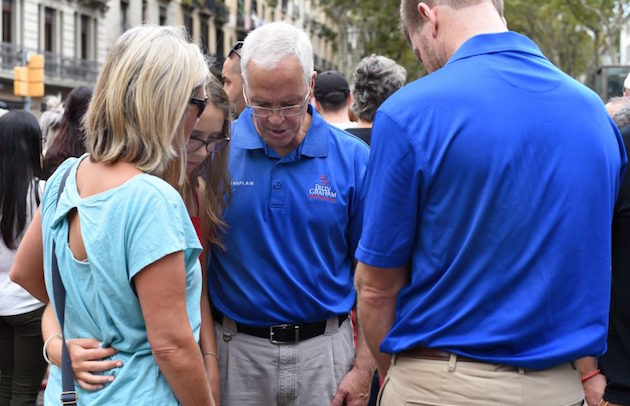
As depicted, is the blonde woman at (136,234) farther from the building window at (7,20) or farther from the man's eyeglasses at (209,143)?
the building window at (7,20)

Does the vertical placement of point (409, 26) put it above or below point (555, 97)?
above

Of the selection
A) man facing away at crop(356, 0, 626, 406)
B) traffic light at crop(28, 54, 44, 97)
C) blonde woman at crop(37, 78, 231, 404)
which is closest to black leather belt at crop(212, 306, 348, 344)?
blonde woman at crop(37, 78, 231, 404)

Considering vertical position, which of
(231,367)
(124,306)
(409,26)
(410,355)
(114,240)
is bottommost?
(231,367)

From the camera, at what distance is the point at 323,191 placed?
10.7 feet

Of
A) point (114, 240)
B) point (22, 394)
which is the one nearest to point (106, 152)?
point (114, 240)

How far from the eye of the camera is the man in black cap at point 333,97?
19.8 feet

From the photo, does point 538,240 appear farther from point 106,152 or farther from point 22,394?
point 22,394

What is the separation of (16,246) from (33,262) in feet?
7.04

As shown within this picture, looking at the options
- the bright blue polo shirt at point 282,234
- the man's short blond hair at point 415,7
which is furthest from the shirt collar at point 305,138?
the man's short blond hair at point 415,7

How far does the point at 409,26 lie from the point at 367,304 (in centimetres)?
85

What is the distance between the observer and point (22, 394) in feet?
16.0

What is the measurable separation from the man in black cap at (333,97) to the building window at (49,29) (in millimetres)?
31881

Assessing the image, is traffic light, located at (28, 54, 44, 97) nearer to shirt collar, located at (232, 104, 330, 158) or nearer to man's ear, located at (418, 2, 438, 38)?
shirt collar, located at (232, 104, 330, 158)

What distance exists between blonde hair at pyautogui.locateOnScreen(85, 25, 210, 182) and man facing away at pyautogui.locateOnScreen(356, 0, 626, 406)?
1.84 ft
